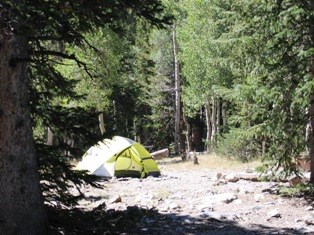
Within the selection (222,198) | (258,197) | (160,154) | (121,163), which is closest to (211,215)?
(222,198)

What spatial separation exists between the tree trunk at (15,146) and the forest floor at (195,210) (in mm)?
860

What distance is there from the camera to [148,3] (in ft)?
22.6

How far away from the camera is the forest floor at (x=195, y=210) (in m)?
7.61

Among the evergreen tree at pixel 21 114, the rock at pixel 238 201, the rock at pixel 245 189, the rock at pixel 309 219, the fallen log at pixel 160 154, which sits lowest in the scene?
the rock at pixel 309 219

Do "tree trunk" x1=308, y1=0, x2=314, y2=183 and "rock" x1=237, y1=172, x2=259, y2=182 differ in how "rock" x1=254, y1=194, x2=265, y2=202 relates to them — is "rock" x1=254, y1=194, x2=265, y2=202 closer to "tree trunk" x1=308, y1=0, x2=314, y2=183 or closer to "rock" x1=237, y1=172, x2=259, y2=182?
"tree trunk" x1=308, y1=0, x2=314, y2=183

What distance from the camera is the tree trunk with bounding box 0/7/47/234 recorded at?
20.0ft

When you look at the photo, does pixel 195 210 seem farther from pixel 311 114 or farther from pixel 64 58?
pixel 64 58

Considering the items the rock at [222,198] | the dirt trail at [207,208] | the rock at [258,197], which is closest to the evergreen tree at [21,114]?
the dirt trail at [207,208]

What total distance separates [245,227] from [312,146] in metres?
3.60

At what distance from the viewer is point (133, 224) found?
7.97 m

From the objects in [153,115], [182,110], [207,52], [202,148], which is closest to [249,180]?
[207,52]

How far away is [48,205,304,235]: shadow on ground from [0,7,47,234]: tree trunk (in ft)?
2.36

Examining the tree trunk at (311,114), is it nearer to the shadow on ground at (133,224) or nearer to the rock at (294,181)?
the rock at (294,181)

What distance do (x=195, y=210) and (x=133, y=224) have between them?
6.86 ft
